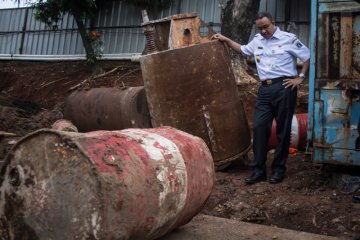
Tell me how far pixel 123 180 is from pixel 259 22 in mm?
3345

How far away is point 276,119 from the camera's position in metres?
5.12

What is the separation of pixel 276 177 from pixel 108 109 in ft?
10.8

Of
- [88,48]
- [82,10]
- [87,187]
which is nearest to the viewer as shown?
[87,187]

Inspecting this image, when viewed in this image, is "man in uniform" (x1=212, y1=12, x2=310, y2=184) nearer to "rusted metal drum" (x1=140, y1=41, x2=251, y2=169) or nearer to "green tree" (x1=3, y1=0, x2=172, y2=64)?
"rusted metal drum" (x1=140, y1=41, x2=251, y2=169)

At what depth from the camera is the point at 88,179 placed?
2.29 metres

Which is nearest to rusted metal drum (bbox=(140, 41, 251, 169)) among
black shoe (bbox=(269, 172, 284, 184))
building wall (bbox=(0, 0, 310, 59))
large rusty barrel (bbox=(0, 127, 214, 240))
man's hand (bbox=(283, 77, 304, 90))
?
black shoe (bbox=(269, 172, 284, 184))

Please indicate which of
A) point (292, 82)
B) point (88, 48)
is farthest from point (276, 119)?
point (88, 48)

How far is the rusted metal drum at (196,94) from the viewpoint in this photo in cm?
535

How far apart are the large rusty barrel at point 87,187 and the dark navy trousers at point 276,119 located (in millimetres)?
2549

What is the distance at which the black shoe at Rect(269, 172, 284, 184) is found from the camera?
503 cm

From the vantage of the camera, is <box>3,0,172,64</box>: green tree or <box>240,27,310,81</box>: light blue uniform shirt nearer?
<box>240,27,310,81</box>: light blue uniform shirt

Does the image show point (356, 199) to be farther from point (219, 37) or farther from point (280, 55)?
point (219, 37)

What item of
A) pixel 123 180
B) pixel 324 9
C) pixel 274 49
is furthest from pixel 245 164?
pixel 123 180

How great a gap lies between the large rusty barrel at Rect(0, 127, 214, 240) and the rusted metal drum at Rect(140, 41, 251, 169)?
2669 mm
